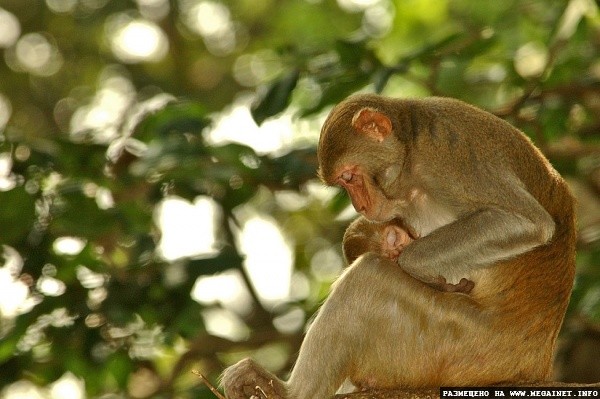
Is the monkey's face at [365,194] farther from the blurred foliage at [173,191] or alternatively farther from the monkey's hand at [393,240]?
the blurred foliage at [173,191]

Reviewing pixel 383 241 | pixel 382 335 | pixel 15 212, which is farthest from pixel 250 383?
pixel 15 212

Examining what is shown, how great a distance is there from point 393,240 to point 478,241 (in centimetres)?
66

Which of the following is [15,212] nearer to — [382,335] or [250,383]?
[250,383]

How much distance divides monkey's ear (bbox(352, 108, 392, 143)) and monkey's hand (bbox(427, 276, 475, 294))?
939 millimetres

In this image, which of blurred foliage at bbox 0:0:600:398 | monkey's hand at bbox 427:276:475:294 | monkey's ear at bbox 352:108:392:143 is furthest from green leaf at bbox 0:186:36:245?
monkey's hand at bbox 427:276:475:294

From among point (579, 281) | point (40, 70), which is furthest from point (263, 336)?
point (40, 70)

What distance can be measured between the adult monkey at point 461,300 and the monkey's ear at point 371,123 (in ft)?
1.36

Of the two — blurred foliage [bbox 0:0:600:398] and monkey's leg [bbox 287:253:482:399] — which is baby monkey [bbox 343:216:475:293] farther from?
blurred foliage [bbox 0:0:600:398]

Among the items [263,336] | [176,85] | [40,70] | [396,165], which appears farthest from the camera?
[40,70]

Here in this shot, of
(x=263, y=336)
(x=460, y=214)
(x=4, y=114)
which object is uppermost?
(x=460, y=214)

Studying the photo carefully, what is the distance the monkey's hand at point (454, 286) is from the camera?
6.07 metres

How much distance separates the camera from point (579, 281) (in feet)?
27.6

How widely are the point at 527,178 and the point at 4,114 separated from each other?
42.9 feet

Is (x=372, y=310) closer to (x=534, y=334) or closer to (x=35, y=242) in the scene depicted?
(x=534, y=334)
